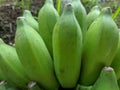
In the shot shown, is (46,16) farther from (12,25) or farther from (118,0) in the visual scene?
(118,0)

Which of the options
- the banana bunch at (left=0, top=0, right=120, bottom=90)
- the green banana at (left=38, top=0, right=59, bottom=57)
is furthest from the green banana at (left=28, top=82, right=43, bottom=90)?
the green banana at (left=38, top=0, right=59, bottom=57)

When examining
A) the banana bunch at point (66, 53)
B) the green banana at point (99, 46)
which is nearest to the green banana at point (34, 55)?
the banana bunch at point (66, 53)

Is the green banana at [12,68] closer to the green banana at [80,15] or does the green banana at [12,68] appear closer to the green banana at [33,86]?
the green banana at [33,86]

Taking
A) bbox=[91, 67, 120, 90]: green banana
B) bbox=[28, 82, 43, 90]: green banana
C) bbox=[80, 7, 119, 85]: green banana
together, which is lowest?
bbox=[28, 82, 43, 90]: green banana

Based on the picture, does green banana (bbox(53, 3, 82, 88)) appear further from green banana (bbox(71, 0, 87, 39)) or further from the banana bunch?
green banana (bbox(71, 0, 87, 39))

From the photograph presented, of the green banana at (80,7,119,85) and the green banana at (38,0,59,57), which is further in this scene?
the green banana at (38,0,59,57)

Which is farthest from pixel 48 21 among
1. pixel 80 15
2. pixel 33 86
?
pixel 33 86

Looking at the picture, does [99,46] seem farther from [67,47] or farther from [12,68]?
[12,68]

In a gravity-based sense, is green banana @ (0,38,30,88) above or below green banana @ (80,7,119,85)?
below
